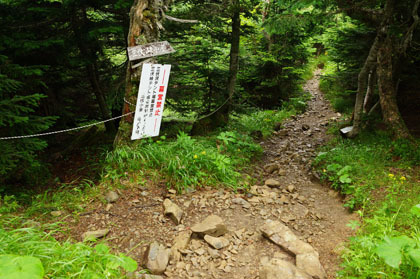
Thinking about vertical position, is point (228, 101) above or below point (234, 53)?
below

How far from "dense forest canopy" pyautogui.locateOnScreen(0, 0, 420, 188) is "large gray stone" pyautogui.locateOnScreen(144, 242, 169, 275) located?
8.73ft

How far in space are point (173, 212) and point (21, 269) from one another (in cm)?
→ 225

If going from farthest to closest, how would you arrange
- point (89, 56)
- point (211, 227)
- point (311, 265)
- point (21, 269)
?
point (89, 56)
point (211, 227)
point (311, 265)
point (21, 269)

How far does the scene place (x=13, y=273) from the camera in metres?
1.65

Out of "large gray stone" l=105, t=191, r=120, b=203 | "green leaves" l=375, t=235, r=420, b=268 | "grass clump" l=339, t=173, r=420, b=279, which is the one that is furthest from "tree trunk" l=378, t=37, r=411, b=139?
"large gray stone" l=105, t=191, r=120, b=203

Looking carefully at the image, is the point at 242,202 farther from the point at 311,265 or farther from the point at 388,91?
the point at 388,91

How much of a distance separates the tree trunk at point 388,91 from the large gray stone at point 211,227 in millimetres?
4925

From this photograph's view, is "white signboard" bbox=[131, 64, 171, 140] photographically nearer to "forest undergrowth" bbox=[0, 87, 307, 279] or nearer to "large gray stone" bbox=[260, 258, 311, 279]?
"forest undergrowth" bbox=[0, 87, 307, 279]

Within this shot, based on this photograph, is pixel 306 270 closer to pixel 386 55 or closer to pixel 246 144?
pixel 246 144

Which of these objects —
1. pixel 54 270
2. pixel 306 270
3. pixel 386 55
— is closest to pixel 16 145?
pixel 54 270

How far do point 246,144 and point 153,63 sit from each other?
124 inches

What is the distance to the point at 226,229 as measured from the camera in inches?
145

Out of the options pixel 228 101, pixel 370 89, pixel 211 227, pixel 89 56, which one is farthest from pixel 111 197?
pixel 370 89

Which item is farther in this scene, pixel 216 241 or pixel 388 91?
pixel 388 91
